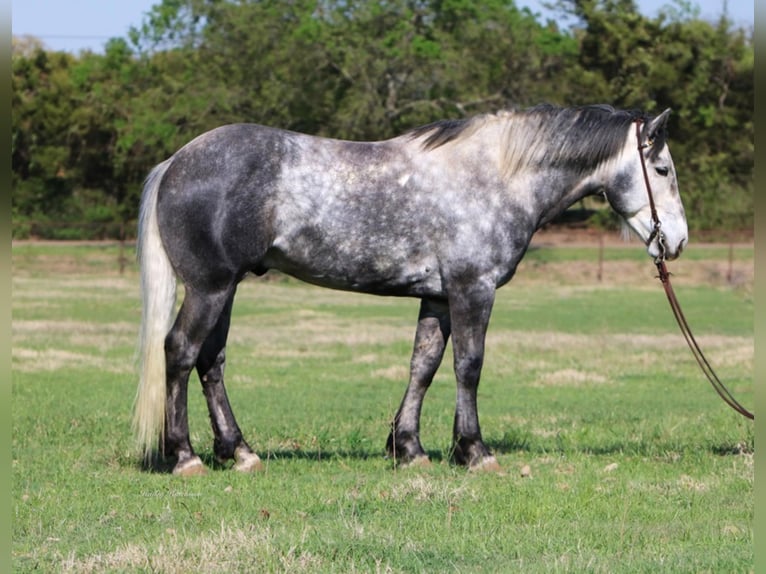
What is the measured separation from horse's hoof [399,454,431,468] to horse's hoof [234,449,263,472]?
1.01m

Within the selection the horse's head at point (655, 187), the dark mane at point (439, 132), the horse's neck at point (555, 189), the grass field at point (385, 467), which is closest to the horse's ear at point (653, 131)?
A: the horse's head at point (655, 187)

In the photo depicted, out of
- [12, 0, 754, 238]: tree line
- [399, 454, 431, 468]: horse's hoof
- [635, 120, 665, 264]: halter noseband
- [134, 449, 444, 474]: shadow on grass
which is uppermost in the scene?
[12, 0, 754, 238]: tree line

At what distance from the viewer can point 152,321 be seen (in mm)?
8195

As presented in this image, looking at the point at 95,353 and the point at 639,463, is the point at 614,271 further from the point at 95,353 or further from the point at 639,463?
the point at 639,463

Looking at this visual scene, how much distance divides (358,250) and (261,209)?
72 centimetres

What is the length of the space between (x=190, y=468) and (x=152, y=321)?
3.37 feet

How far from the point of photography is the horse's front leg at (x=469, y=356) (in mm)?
8344

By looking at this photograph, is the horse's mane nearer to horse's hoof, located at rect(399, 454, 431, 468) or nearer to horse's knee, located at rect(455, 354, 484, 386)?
horse's knee, located at rect(455, 354, 484, 386)

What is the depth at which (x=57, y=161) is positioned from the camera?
170 ft

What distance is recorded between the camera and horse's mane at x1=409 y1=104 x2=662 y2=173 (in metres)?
8.48

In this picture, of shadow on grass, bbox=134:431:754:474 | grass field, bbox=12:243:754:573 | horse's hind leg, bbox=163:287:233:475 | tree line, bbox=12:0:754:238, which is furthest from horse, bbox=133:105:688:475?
tree line, bbox=12:0:754:238

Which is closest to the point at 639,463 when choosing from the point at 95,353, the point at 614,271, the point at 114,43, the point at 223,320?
the point at 223,320

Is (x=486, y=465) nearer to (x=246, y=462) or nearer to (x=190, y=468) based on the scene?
(x=246, y=462)

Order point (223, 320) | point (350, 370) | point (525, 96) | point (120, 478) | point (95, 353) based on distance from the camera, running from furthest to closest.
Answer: point (525, 96) → point (95, 353) → point (350, 370) → point (223, 320) → point (120, 478)
